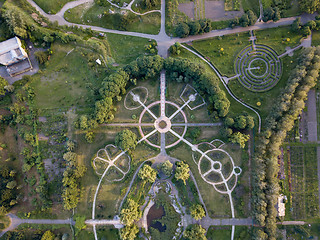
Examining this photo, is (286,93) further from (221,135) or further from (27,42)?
(27,42)

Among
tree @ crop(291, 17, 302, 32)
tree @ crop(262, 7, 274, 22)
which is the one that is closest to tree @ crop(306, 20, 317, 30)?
tree @ crop(291, 17, 302, 32)

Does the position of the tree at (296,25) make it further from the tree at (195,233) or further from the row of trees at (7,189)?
the row of trees at (7,189)

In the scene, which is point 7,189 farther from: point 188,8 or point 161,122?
point 188,8

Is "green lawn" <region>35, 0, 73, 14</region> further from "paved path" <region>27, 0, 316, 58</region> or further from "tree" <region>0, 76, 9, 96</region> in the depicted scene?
"tree" <region>0, 76, 9, 96</region>

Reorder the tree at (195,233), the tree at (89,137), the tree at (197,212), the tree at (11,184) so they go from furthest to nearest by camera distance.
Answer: the tree at (89,137)
the tree at (11,184)
the tree at (197,212)
the tree at (195,233)

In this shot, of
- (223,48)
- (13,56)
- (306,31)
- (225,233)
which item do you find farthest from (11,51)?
(306,31)

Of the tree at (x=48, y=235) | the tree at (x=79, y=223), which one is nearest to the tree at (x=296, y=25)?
the tree at (x=79, y=223)
